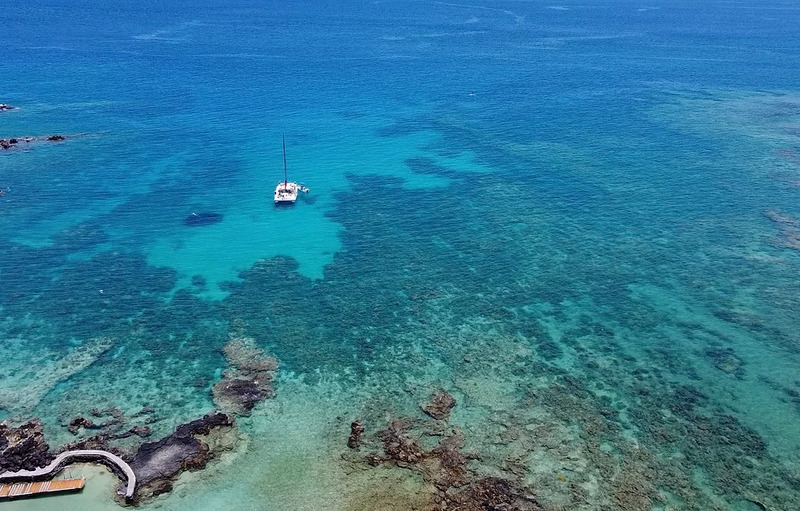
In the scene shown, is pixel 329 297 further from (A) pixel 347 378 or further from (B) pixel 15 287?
(B) pixel 15 287

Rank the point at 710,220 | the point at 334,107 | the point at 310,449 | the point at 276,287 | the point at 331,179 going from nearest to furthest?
the point at 310,449 < the point at 276,287 < the point at 710,220 < the point at 331,179 < the point at 334,107

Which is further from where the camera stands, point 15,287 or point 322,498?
point 15,287

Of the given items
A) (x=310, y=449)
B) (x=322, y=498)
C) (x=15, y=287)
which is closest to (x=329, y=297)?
(x=310, y=449)

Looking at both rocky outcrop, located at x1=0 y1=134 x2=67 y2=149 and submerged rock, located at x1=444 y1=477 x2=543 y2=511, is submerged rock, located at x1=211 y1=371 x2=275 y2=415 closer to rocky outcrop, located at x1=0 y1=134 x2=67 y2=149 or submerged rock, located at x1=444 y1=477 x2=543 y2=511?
submerged rock, located at x1=444 y1=477 x2=543 y2=511

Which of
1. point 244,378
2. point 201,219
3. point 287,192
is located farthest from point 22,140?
point 244,378

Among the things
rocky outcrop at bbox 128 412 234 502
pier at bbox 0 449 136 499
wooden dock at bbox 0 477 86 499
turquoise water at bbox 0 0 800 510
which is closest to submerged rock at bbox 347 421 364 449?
turquoise water at bbox 0 0 800 510
